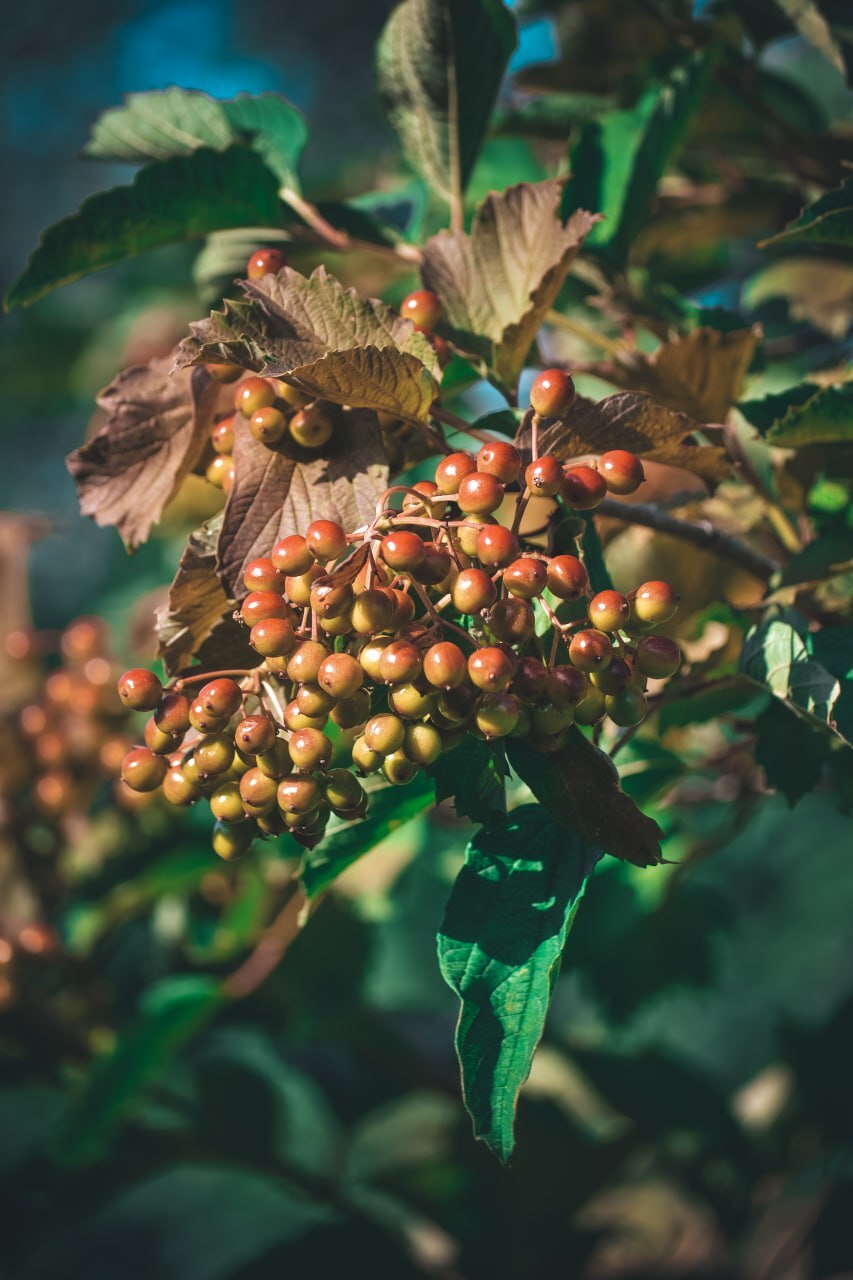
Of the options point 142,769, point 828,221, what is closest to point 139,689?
point 142,769

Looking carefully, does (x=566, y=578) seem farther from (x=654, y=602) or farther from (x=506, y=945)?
(x=506, y=945)

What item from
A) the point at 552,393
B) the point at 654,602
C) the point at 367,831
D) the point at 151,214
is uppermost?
the point at 151,214

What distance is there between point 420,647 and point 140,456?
0.92 ft

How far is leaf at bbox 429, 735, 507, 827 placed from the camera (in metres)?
0.61

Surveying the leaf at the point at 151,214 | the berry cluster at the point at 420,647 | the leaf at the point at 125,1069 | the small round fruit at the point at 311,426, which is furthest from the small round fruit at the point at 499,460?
the leaf at the point at 125,1069

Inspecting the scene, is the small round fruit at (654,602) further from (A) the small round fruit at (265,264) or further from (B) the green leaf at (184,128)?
(B) the green leaf at (184,128)

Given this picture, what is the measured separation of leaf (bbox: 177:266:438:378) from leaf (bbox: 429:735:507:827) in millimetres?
233

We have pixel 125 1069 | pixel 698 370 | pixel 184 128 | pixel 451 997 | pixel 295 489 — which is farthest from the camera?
pixel 451 997

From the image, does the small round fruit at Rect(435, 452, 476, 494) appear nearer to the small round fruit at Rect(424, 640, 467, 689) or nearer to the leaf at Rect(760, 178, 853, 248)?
the small round fruit at Rect(424, 640, 467, 689)

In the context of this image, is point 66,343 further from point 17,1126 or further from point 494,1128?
point 494,1128

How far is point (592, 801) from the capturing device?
0.57 m

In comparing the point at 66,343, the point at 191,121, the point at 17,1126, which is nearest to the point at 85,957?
the point at 17,1126

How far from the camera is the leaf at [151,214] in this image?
79 centimetres

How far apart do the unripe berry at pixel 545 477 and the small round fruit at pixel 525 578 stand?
0.14 feet
